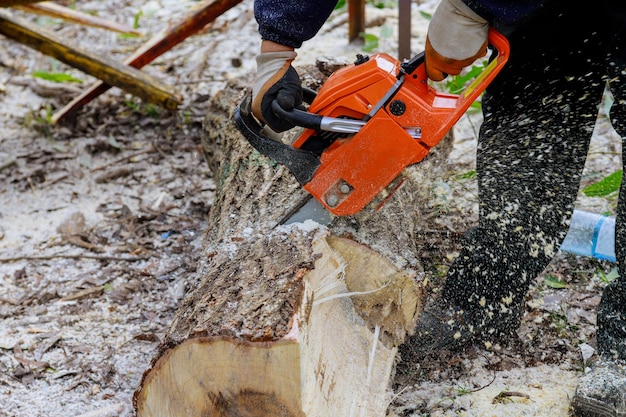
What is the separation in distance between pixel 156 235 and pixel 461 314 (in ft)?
5.54

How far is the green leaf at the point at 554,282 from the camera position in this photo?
2.99 meters

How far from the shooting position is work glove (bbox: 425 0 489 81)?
209cm

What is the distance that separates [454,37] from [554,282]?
139cm

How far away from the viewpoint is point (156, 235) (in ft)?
11.8

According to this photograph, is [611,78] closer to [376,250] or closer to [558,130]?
[558,130]

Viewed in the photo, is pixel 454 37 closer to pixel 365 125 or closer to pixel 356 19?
pixel 365 125

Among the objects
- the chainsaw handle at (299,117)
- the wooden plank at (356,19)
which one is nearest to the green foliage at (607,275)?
the chainsaw handle at (299,117)

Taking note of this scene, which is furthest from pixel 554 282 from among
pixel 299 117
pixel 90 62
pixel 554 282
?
pixel 90 62

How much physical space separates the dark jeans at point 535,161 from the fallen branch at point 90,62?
2.45 meters

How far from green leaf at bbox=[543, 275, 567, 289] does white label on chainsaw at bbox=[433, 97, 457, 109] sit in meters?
1.18

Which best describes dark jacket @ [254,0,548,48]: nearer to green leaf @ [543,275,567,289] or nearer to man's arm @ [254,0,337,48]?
man's arm @ [254,0,337,48]

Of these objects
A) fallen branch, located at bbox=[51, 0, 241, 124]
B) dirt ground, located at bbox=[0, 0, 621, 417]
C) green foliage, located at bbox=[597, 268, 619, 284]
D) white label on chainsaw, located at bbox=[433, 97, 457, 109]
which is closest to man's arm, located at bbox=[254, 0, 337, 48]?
white label on chainsaw, located at bbox=[433, 97, 457, 109]

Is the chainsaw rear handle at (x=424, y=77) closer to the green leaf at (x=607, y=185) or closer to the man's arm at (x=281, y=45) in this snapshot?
the man's arm at (x=281, y=45)

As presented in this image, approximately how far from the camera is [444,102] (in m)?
2.24
